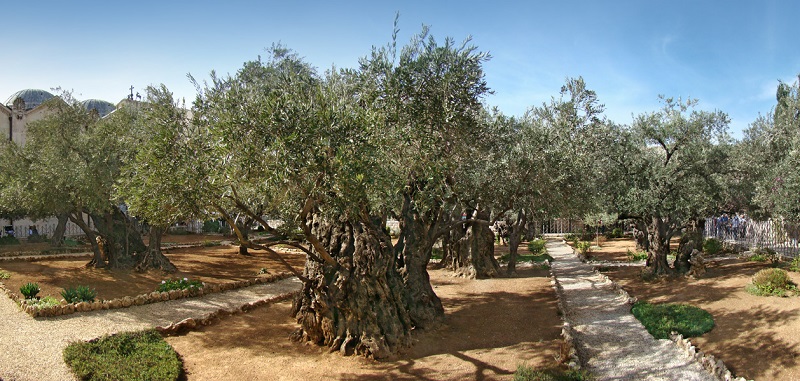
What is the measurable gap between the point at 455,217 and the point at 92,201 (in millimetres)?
15139

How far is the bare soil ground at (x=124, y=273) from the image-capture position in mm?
19312

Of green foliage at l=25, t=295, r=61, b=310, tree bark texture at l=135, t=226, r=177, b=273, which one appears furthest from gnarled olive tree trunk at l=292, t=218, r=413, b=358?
tree bark texture at l=135, t=226, r=177, b=273

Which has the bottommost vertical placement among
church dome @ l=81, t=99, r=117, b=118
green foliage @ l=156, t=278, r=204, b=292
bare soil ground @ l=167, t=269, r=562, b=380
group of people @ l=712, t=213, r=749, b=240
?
bare soil ground @ l=167, t=269, r=562, b=380

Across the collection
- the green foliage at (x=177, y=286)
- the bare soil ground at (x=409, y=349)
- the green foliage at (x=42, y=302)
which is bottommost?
the bare soil ground at (x=409, y=349)

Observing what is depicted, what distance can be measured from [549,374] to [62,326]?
1349 cm

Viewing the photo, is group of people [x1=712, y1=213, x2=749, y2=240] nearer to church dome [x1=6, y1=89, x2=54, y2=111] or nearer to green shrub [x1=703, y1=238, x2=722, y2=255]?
green shrub [x1=703, y1=238, x2=722, y2=255]

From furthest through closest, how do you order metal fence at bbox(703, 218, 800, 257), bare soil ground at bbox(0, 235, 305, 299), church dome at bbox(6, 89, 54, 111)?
church dome at bbox(6, 89, 54, 111), metal fence at bbox(703, 218, 800, 257), bare soil ground at bbox(0, 235, 305, 299)

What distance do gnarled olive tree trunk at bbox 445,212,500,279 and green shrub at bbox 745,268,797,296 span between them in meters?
10.6

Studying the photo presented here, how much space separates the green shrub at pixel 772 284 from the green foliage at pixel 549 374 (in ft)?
A: 29.4

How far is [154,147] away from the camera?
11.2 m

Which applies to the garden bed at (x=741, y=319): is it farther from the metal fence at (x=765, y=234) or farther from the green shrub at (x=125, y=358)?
the green shrub at (x=125, y=358)

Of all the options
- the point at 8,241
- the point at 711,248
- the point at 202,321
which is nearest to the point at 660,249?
the point at 711,248

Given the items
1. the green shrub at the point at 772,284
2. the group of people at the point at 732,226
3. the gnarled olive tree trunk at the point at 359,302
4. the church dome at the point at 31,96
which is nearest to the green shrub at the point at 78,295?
the gnarled olive tree trunk at the point at 359,302

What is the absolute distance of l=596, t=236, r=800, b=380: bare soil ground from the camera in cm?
1105
